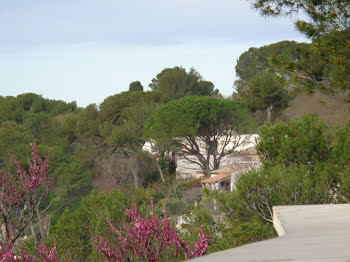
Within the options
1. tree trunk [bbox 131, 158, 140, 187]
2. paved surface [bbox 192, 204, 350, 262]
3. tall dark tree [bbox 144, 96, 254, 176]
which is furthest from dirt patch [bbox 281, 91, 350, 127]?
paved surface [bbox 192, 204, 350, 262]

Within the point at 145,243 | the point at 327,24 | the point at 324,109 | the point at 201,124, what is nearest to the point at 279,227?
the point at 145,243

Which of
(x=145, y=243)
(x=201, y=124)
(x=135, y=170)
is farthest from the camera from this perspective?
(x=135, y=170)

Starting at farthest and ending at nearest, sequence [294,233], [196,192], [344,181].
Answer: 1. [196,192]
2. [344,181]
3. [294,233]

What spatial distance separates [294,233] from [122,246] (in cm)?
172

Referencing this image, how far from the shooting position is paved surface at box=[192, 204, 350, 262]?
2.91m

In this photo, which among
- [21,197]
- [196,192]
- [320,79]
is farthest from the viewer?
[196,192]

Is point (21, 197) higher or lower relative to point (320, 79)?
lower

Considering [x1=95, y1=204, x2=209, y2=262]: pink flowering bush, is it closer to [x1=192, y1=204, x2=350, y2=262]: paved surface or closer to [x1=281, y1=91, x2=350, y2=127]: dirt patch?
[x1=192, y1=204, x2=350, y2=262]: paved surface

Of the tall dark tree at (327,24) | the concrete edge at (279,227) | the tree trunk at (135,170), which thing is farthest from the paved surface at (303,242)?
the tree trunk at (135,170)

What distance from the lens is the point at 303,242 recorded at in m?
3.65

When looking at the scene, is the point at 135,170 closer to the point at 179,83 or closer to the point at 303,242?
the point at 179,83

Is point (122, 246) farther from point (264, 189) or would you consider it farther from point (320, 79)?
point (320, 79)

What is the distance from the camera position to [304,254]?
3.07 metres

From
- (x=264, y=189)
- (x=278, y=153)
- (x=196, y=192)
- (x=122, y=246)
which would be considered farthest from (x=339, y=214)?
(x=196, y=192)
